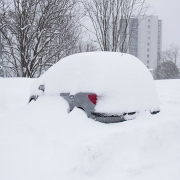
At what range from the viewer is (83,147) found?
2.75m

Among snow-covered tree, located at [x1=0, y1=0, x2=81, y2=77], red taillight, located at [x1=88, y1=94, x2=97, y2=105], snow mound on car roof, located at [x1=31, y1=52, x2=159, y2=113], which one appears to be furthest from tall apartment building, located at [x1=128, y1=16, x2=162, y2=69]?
red taillight, located at [x1=88, y1=94, x2=97, y2=105]

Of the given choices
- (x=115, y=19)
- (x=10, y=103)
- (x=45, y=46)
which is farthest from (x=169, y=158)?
(x=45, y=46)

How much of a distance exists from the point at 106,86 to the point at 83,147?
111 cm

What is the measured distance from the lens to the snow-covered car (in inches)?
132

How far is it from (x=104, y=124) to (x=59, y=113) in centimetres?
84

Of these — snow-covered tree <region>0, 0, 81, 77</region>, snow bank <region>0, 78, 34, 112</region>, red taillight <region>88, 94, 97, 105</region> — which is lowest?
snow bank <region>0, 78, 34, 112</region>

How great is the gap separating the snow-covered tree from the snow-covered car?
39.4ft

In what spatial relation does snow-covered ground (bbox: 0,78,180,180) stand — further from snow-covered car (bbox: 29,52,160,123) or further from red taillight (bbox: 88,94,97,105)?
red taillight (bbox: 88,94,97,105)

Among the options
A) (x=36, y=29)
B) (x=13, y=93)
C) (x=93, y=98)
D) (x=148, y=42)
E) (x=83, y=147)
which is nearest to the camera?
(x=83, y=147)

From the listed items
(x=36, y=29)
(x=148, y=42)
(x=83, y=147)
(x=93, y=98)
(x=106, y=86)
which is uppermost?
(x=148, y=42)

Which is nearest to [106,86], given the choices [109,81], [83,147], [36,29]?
[109,81]

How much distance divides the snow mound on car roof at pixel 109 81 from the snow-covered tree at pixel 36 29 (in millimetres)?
11913

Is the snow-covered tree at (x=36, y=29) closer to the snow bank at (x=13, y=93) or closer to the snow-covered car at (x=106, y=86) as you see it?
the snow bank at (x=13, y=93)

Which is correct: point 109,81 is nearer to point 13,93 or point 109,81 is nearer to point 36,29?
point 13,93
